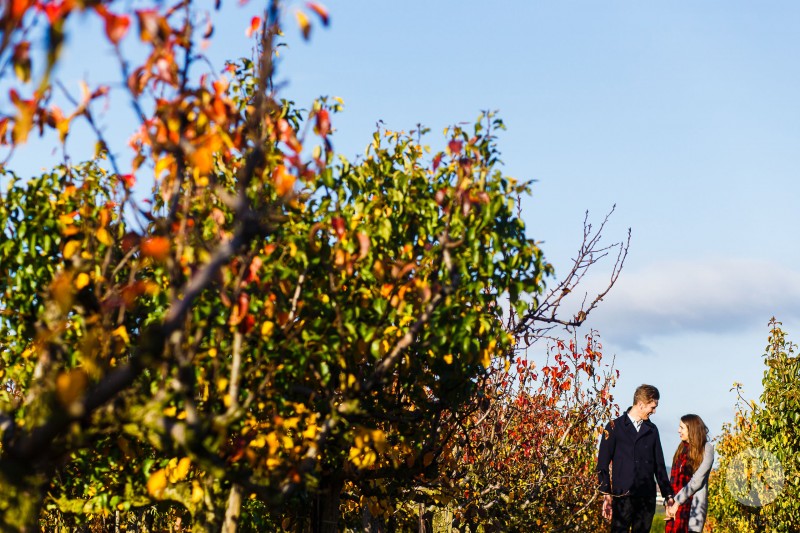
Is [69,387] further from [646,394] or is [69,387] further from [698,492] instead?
[698,492]

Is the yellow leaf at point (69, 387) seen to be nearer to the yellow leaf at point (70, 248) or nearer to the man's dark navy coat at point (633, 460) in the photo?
the yellow leaf at point (70, 248)

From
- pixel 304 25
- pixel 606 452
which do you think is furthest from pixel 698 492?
pixel 304 25

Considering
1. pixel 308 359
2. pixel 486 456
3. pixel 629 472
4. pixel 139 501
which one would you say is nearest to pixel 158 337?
pixel 308 359

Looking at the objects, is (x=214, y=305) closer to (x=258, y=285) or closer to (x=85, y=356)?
(x=258, y=285)

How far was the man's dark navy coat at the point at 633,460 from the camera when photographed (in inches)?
412

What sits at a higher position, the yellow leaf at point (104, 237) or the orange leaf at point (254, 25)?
the orange leaf at point (254, 25)

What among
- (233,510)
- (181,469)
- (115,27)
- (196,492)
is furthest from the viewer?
(196,492)

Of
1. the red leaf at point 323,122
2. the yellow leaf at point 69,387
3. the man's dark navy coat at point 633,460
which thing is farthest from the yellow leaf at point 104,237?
the man's dark navy coat at point 633,460

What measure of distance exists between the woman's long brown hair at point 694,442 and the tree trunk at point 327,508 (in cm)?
416

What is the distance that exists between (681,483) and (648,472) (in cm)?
44

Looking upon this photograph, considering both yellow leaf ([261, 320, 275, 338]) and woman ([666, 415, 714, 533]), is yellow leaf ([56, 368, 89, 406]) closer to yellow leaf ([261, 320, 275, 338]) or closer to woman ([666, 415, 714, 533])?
yellow leaf ([261, 320, 275, 338])

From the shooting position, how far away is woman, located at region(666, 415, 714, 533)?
1023 centimetres

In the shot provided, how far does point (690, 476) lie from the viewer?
1055 centimetres

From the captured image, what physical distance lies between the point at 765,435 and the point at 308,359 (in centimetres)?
1105
